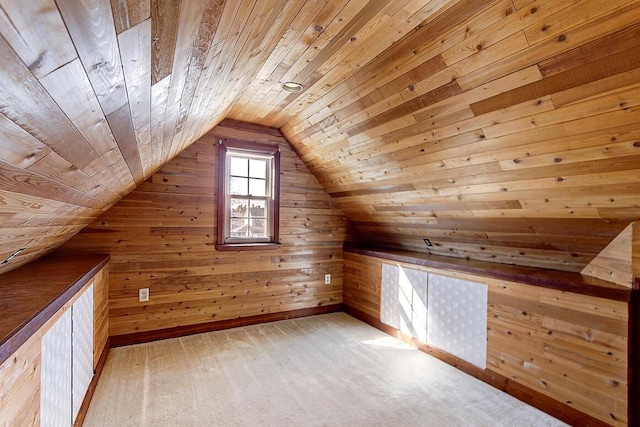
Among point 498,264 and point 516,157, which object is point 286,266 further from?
point 516,157

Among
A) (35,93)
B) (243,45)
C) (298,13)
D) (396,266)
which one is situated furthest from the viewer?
(396,266)

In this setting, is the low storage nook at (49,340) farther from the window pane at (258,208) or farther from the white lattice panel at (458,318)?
the white lattice panel at (458,318)

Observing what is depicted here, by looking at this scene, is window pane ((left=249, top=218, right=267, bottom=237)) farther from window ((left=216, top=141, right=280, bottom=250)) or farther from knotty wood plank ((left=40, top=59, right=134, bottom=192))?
knotty wood plank ((left=40, top=59, right=134, bottom=192))

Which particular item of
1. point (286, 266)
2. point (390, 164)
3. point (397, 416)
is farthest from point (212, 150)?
point (397, 416)

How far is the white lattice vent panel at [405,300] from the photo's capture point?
3230mm

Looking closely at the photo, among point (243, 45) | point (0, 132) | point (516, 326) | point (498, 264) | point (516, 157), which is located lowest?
point (516, 326)

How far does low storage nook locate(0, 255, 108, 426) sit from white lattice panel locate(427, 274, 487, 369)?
9.01ft

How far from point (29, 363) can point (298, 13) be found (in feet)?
6.03

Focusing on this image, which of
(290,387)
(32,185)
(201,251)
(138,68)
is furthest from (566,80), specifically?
(201,251)

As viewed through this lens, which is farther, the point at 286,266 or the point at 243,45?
the point at 286,266

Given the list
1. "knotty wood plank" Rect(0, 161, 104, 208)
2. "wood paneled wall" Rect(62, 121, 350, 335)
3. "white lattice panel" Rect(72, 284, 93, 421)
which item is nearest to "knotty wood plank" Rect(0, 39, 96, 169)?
"knotty wood plank" Rect(0, 161, 104, 208)

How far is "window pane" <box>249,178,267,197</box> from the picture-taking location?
13.0 ft

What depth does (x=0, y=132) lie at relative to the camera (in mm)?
675

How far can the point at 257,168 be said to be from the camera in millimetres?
4012
